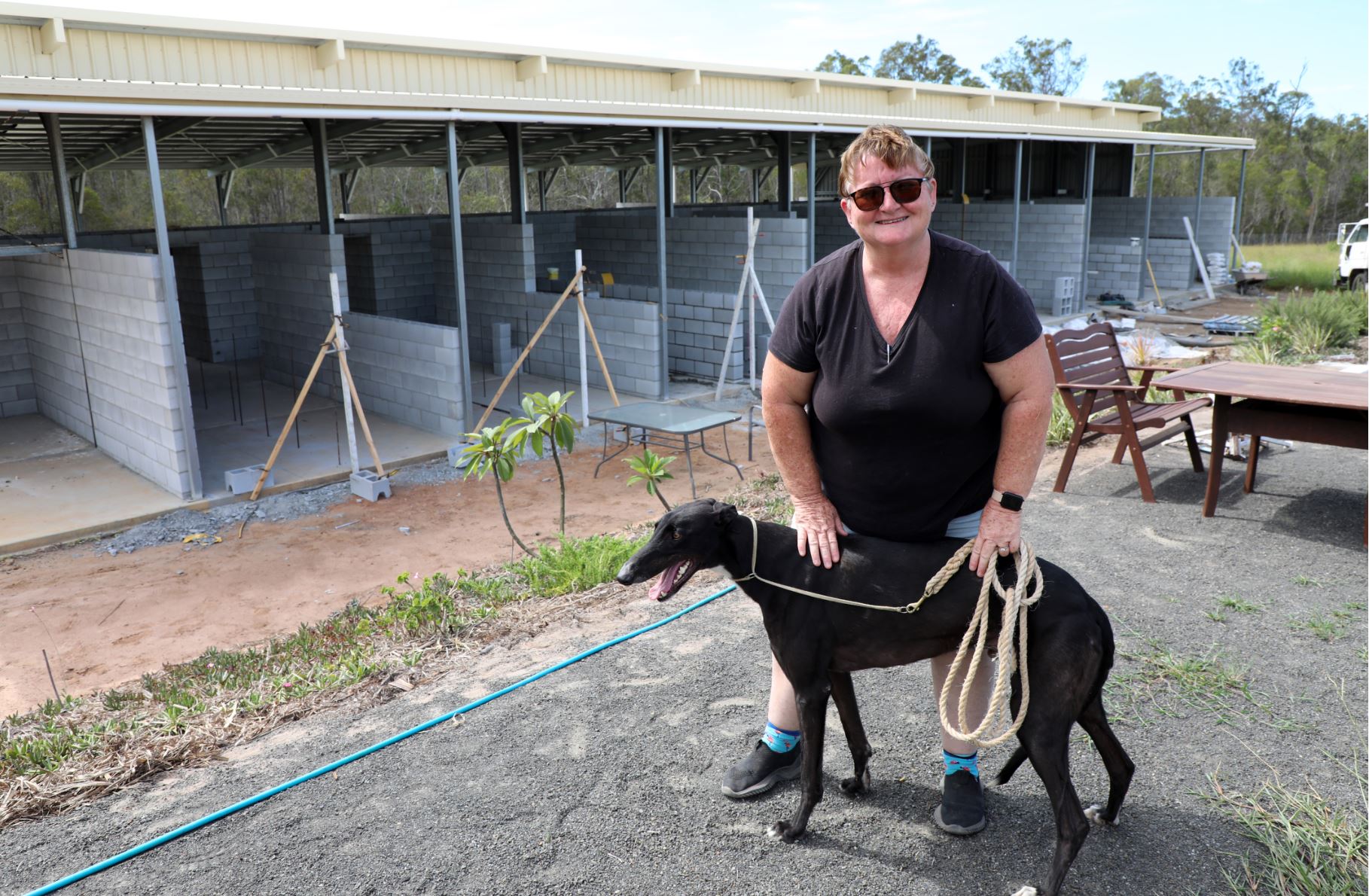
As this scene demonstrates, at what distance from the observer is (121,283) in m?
8.43

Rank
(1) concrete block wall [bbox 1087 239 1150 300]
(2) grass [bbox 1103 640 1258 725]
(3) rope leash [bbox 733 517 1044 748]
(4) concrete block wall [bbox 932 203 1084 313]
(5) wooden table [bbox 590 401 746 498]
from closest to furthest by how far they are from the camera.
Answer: (3) rope leash [bbox 733 517 1044 748]
(2) grass [bbox 1103 640 1258 725]
(5) wooden table [bbox 590 401 746 498]
(4) concrete block wall [bbox 932 203 1084 313]
(1) concrete block wall [bbox 1087 239 1150 300]

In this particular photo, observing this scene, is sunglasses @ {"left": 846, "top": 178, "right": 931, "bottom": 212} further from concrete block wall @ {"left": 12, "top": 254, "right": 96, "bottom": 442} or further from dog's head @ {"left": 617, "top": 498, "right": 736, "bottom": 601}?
concrete block wall @ {"left": 12, "top": 254, "right": 96, "bottom": 442}

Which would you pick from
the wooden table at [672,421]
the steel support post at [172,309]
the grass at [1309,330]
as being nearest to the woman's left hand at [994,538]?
the wooden table at [672,421]

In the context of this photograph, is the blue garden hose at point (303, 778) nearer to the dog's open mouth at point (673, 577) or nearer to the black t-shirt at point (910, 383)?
the dog's open mouth at point (673, 577)

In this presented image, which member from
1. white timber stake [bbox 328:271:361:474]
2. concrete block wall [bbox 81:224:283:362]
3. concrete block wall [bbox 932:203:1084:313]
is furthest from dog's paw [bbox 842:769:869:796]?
concrete block wall [bbox 932:203:1084:313]

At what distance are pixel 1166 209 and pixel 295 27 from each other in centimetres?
2006

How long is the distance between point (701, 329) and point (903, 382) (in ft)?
34.3

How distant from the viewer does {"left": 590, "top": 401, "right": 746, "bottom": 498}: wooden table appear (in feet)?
27.8

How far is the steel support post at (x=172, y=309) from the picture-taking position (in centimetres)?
786

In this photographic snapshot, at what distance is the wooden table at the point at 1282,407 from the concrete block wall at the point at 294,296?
8.23m

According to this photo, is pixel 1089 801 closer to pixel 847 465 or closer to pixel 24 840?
pixel 847 465

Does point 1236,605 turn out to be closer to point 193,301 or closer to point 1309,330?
point 1309,330

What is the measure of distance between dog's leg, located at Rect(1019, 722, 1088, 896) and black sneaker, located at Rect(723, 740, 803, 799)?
78 centimetres

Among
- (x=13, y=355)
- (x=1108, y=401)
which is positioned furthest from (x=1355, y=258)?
(x=13, y=355)
